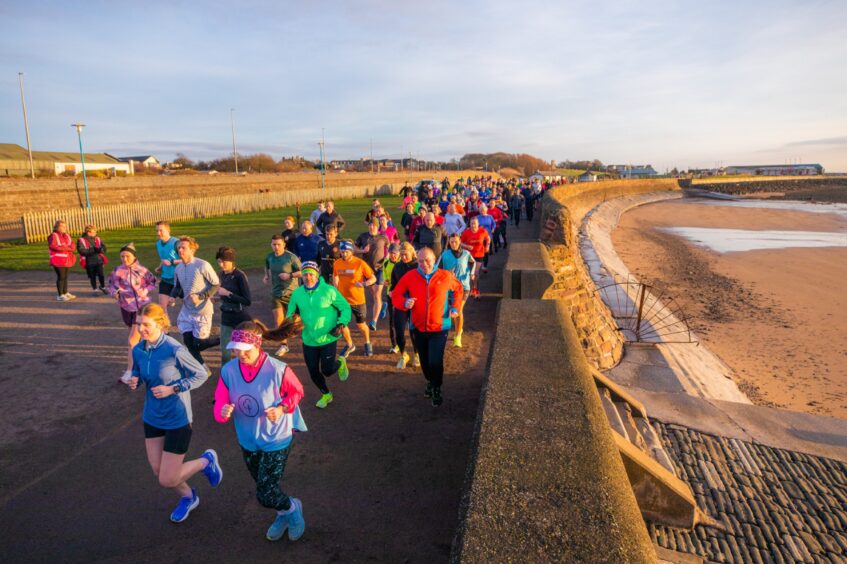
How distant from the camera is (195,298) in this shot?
6020 millimetres

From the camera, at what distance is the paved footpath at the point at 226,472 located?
12.3 ft

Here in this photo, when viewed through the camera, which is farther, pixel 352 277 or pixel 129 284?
pixel 352 277

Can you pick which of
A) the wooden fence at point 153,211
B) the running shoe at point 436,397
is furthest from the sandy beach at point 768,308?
the wooden fence at point 153,211

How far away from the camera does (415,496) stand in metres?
4.28

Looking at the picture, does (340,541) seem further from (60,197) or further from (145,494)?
(60,197)

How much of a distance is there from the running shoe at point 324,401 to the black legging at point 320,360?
0.50ft

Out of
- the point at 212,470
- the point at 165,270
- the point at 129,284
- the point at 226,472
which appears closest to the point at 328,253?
the point at 165,270

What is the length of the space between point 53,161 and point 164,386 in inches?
3696

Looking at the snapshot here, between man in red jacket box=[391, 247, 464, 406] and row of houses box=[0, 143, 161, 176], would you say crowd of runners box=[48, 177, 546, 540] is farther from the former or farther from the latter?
row of houses box=[0, 143, 161, 176]

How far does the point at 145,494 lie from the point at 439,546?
273 centimetres

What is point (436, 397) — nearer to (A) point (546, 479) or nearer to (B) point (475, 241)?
(A) point (546, 479)

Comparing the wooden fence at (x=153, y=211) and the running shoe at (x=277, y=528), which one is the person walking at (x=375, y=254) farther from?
the wooden fence at (x=153, y=211)

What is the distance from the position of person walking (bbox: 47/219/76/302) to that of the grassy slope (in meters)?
3.34

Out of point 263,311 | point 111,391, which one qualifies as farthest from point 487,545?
point 263,311
